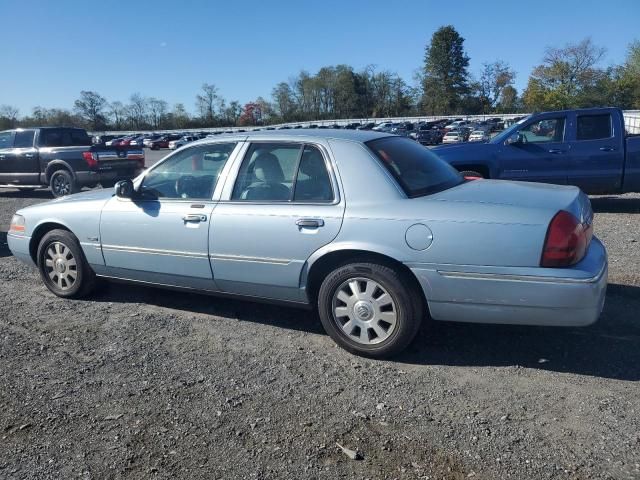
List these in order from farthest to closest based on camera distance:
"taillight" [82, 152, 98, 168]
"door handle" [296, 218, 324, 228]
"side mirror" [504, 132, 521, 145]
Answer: "taillight" [82, 152, 98, 168] → "side mirror" [504, 132, 521, 145] → "door handle" [296, 218, 324, 228]

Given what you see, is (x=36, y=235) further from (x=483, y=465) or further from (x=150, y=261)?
(x=483, y=465)

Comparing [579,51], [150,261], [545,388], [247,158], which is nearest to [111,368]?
[150,261]

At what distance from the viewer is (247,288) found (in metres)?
4.50

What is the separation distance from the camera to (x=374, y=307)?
3975mm

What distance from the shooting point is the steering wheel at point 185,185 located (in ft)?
15.8

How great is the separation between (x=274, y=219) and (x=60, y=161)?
11059mm

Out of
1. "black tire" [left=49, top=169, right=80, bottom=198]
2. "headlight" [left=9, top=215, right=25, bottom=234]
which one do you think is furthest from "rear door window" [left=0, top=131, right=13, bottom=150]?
"headlight" [left=9, top=215, right=25, bottom=234]

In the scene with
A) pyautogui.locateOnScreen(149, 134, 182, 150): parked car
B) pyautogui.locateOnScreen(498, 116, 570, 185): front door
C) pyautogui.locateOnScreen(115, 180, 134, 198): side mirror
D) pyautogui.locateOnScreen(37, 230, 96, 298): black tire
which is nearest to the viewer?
pyautogui.locateOnScreen(115, 180, 134, 198): side mirror

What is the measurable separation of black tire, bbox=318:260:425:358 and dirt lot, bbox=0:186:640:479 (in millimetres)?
131

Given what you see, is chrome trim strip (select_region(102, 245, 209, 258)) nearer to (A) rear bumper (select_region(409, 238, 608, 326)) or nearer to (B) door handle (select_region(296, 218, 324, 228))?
(B) door handle (select_region(296, 218, 324, 228))

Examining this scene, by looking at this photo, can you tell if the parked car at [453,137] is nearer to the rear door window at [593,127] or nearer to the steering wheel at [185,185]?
the rear door window at [593,127]

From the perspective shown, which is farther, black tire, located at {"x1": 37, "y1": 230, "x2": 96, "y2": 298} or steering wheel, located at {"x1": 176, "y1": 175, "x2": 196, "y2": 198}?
black tire, located at {"x1": 37, "y1": 230, "x2": 96, "y2": 298}

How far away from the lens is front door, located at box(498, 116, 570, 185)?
970 cm

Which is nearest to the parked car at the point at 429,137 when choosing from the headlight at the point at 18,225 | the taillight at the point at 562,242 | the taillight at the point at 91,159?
the taillight at the point at 91,159
